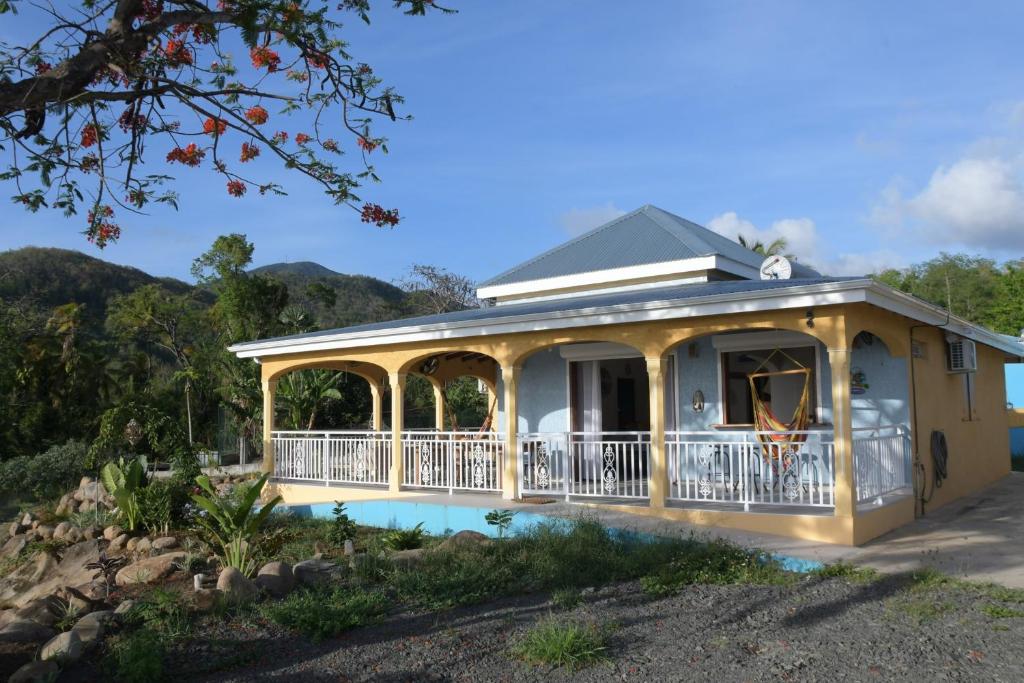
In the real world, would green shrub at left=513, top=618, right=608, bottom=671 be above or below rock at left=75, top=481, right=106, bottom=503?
below

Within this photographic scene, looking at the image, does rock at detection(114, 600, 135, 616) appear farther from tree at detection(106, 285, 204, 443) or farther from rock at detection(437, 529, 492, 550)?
tree at detection(106, 285, 204, 443)

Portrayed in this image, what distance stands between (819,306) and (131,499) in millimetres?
9339

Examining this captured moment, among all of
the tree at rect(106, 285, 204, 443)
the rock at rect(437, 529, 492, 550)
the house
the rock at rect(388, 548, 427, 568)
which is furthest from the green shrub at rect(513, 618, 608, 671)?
the tree at rect(106, 285, 204, 443)

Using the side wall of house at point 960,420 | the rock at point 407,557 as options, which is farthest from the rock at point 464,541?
the side wall of house at point 960,420

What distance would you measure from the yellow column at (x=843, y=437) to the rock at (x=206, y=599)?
21.5ft

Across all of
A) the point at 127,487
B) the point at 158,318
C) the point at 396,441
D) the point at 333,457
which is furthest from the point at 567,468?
the point at 158,318

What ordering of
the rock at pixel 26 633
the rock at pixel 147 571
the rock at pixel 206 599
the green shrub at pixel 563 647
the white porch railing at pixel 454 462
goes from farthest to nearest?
the white porch railing at pixel 454 462
the rock at pixel 147 571
the rock at pixel 206 599
the rock at pixel 26 633
the green shrub at pixel 563 647

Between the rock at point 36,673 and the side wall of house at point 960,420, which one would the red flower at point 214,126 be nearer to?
the rock at point 36,673

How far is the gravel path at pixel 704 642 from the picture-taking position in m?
5.33

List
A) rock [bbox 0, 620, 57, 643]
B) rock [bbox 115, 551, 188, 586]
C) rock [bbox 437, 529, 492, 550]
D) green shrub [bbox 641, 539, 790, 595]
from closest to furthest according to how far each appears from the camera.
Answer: rock [bbox 0, 620, 57, 643] < green shrub [bbox 641, 539, 790, 595] < rock [bbox 115, 551, 188, 586] < rock [bbox 437, 529, 492, 550]

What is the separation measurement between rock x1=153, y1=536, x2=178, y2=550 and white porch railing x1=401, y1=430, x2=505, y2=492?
13.0 feet

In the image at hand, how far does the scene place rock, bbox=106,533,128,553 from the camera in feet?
35.4

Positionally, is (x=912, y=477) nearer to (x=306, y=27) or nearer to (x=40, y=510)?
(x=306, y=27)

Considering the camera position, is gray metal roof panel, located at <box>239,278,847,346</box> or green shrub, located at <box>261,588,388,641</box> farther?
gray metal roof panel, located at <box>239,278,847,346</box>
